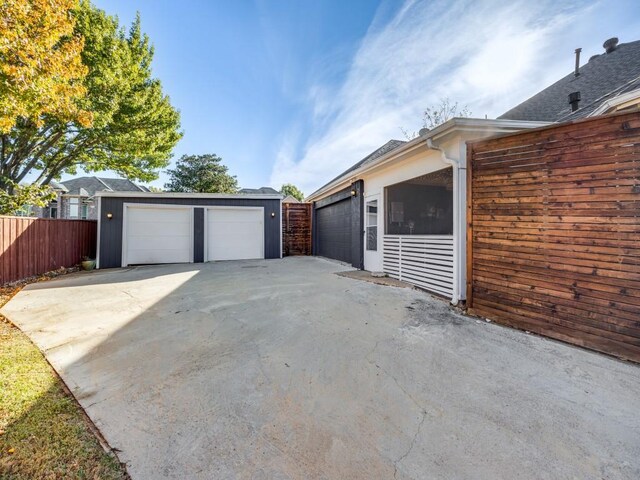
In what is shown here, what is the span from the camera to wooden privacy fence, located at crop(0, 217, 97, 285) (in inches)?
248

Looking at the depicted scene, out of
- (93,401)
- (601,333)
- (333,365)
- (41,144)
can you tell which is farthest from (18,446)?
(41,144)

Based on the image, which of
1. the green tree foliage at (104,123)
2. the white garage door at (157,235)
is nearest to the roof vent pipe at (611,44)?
the white garage door at (157,235)

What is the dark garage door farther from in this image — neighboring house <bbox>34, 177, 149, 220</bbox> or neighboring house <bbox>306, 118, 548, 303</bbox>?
neighboring house <bbox>34, 177, 149, 220</bbox>

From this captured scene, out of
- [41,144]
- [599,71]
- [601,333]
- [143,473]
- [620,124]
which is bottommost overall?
[143,473]

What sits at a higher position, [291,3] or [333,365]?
[291,3]

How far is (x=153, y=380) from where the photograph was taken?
2.27m

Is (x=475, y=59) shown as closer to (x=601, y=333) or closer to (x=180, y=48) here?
(x=601, y=333)

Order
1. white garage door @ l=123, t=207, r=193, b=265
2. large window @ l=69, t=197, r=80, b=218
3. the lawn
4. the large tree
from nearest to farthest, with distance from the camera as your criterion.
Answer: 1. the lawn
2. the large tree
3. white garage door @ l=123, t=207, r=193, b=265
4. large window @ l=69, t=197, r=80, b=218

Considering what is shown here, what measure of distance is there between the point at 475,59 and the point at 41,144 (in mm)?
15320

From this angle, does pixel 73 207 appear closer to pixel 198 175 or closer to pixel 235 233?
pixel 198 175

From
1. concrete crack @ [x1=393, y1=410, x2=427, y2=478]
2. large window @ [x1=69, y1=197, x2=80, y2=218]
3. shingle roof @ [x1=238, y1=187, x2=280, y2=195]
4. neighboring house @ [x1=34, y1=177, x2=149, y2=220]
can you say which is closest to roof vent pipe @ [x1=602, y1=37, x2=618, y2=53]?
concrete crack @ [x1=393, y1=410, x2=427, y2=478]

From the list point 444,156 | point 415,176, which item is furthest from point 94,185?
point 444,156

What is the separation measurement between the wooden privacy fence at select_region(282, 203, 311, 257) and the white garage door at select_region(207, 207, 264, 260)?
136 centimetres

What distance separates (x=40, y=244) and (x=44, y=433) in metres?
8.47
